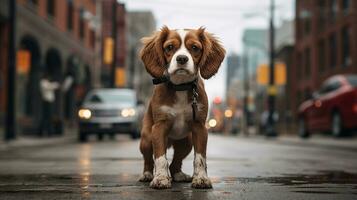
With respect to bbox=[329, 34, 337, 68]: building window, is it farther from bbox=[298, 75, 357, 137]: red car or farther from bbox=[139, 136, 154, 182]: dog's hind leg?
bbox=[139, 136, 154, 182]: dog's hind leg

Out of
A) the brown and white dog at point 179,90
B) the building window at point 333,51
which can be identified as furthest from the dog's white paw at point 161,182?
the building window at point 333,51

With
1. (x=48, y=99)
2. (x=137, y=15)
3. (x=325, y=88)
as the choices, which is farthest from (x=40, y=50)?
(x=137, y=15)

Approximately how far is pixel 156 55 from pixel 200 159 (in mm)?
936

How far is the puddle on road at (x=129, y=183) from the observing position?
16.3 ft

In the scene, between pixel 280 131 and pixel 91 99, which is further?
pixel 280 131

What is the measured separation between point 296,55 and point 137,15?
143ft

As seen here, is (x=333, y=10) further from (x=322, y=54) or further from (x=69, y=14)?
(x=69, y=14)

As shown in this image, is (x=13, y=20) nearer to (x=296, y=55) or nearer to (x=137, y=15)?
(x=296, y=55)

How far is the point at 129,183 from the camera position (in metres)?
5.41

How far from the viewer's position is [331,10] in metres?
39.4

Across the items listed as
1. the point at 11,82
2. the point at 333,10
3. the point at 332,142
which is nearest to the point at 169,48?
the point at 11,82

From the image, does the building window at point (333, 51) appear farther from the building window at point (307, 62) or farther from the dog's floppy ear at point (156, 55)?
the dog's floppy ear at point (156, 55)

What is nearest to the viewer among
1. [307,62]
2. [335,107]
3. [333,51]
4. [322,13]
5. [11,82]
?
[11,82]

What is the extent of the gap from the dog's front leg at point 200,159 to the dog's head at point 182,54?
1.44 ft
